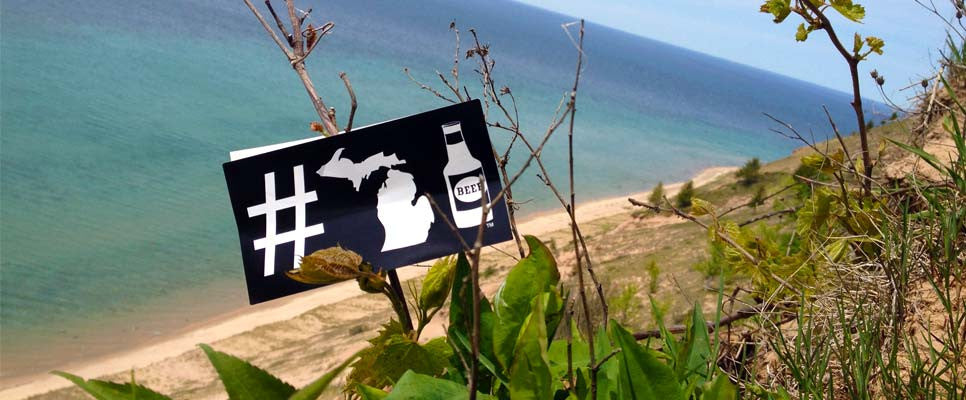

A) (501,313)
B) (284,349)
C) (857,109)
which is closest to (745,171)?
(284,349)

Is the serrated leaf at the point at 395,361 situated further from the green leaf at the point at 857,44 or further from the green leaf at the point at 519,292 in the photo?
the green leaf at the point at 857,44

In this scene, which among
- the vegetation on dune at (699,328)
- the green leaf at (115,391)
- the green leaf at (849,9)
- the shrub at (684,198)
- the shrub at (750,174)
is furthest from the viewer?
the shrub at (684,198)

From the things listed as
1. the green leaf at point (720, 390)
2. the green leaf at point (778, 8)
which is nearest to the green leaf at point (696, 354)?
the green leaf at point (720, 390)

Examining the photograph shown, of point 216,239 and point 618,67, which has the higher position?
point 618,67

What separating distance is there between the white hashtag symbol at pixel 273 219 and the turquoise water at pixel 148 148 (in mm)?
609

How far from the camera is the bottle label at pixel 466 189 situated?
4.43 ft

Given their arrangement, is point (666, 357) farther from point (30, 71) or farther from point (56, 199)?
point (30, 71)

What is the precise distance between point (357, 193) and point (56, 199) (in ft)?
54.3

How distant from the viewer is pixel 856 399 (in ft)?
3.80

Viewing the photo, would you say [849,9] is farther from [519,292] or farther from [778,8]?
[519,292]

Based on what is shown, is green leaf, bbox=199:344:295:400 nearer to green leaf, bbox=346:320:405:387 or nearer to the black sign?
green leaf, bbox=346:320:405:387

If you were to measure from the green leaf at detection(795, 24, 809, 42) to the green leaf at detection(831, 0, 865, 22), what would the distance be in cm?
10

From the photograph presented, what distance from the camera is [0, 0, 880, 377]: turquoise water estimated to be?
39.0 feet

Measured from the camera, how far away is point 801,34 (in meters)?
1.75
